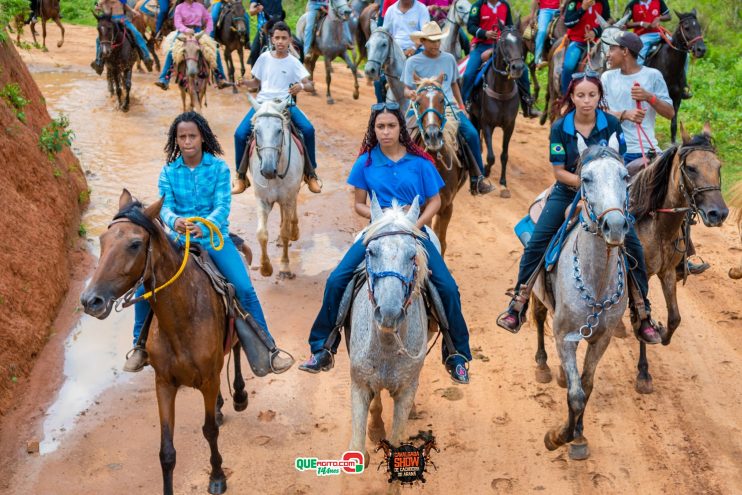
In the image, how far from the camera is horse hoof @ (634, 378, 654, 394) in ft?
26.0

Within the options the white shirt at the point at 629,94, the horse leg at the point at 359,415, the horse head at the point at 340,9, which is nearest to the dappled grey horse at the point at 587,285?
the horse leg at the point at 359,415

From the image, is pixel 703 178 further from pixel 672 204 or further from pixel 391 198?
pixel 391 198

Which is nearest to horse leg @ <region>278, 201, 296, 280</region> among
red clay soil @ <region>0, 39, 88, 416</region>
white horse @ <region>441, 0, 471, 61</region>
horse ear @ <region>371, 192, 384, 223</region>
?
red clay soil @ <region>0, 39, 88, 416</region>

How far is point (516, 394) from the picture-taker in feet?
26.1

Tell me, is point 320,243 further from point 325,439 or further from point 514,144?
point 514,144

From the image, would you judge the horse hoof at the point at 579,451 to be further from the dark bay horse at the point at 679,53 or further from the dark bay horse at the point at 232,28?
the dark bay horse at the point at 232,28

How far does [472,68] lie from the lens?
46.3 ft

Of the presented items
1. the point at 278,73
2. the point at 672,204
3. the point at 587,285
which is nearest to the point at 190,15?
the point at 278,73

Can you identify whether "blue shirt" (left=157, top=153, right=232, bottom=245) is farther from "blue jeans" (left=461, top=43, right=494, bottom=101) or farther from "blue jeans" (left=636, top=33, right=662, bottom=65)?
"blue jeans" (left=636, top=33, right=662, bottom=65)

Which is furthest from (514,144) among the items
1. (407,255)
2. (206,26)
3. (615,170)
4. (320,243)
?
(407,255)

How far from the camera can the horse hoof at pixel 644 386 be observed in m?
7.92

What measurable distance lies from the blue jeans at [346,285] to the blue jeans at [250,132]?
15.3 ft

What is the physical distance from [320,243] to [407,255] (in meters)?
6.59

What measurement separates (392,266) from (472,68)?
9850 mm
